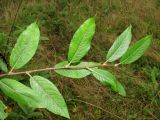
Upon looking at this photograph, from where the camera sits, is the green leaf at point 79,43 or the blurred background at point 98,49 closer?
the green leaf at point 79,43

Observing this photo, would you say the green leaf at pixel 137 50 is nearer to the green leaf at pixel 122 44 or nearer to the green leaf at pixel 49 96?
the green leaf at pixel 122 44

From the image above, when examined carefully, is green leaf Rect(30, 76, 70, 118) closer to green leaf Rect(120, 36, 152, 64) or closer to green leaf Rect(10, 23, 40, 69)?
green leaf Rect(10, 23, 40, 69)

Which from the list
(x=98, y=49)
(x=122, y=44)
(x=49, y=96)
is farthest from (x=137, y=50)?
(x=98, y=49)

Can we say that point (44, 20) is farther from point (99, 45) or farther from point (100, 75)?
point (100, 75)

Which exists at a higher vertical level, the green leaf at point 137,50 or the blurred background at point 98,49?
the green leaf at point 137,50

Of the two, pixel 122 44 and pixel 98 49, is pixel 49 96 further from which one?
pixel 98 49

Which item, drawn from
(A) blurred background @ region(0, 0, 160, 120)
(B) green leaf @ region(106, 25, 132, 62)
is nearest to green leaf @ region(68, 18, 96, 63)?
(B) green leaf @ region(106, 25, 132, 62)

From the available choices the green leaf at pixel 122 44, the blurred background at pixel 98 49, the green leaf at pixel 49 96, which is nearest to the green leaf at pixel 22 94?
→ the green leaf at pixel 49 96
